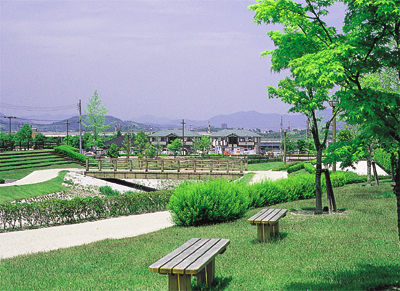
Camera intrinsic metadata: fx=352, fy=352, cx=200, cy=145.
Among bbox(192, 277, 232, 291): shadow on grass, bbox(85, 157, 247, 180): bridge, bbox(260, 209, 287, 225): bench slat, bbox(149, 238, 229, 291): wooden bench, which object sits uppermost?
bbox(149, 238, 229, 291): wooden bench

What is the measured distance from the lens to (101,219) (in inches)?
557

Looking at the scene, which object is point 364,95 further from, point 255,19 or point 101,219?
point 101,219

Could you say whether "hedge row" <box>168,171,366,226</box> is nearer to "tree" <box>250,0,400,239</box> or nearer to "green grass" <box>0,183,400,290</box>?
"green grass" <box>0,183,400,290</box>

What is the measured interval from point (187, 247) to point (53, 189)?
20.3 metres

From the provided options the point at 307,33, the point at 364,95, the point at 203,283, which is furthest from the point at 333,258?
the point at 307,33

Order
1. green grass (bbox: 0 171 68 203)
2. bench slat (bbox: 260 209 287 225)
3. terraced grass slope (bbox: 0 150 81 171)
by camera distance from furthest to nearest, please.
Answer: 1. terraced grass slope (bbox: 0 150 81 171)
2. green grass (bbox: 0 171 68 203)
3. bench slat (bbox: 260 209 287 225)

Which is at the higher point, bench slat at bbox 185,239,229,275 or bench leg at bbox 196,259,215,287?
bench slat at bbox 185,239,229,275

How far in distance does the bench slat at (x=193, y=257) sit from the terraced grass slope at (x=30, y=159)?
31.2 meters

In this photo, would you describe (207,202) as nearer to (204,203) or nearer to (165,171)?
(204,203)

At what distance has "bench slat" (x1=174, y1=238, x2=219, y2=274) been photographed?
394 centimetres

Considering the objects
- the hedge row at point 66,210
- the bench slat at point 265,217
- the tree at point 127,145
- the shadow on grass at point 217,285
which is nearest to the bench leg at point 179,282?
the shadow on grass at point 217,285

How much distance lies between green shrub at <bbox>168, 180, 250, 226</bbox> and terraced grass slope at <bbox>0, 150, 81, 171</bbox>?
87.2 ft

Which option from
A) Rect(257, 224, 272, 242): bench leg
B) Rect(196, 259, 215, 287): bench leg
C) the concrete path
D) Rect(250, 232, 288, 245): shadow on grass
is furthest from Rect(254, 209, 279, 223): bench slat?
the concrete path

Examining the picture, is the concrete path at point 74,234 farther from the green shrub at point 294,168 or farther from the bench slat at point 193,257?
the green shrub at point 294,168
